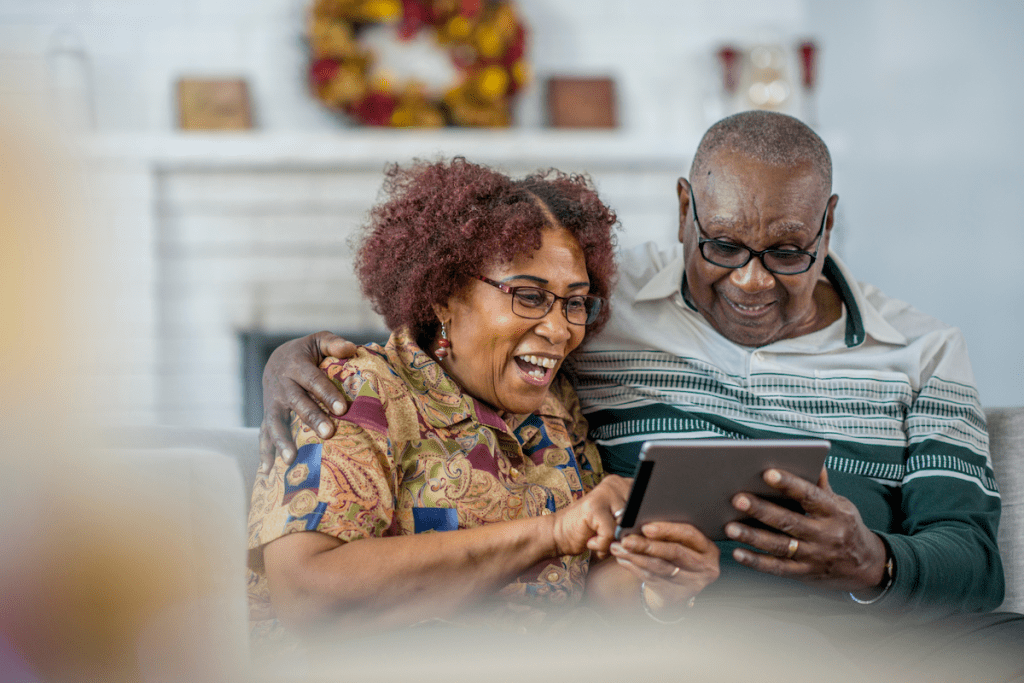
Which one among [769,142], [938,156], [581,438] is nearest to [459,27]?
[938,156]

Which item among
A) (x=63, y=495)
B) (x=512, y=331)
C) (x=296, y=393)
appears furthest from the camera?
(x=512, y=331)

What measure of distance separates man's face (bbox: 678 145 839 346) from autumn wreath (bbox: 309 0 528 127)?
1.98m

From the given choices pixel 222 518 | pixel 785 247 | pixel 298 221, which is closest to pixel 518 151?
pixel 298 221

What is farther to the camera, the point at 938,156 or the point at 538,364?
the point at 938,156

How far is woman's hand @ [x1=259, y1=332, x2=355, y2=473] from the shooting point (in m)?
1.19

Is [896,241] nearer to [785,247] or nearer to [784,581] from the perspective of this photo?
[785,247]

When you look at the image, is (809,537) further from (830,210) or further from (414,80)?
(414,80)

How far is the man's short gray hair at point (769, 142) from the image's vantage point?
165 centimetres

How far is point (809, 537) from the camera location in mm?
1254

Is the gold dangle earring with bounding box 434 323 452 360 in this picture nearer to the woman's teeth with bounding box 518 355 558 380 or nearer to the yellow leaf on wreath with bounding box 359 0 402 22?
the woman's teeth with bounding box 518 355 558 380

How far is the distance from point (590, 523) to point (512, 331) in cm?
34

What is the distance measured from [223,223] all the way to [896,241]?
2543 mm

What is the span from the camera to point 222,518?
2.19ft

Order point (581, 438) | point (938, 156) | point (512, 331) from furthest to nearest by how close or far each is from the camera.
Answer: point (938, 156)
point (581, 438)
point (512, 331)
